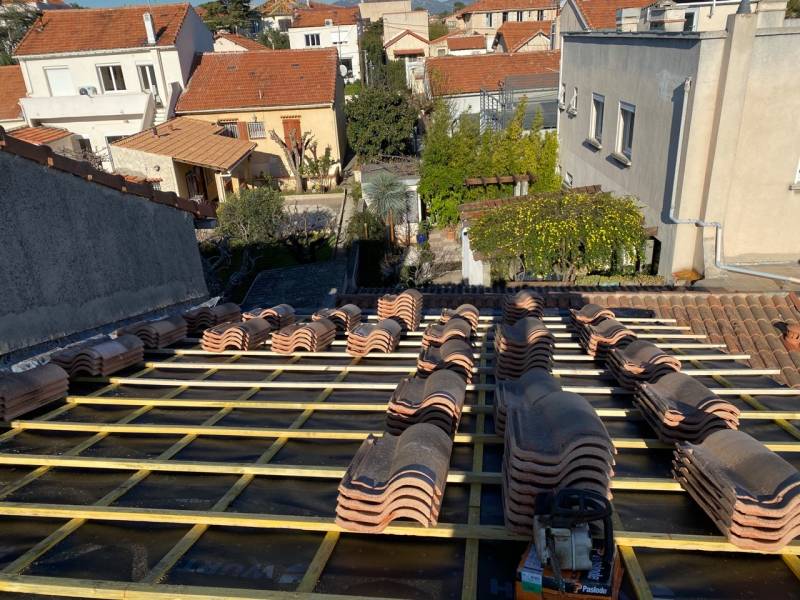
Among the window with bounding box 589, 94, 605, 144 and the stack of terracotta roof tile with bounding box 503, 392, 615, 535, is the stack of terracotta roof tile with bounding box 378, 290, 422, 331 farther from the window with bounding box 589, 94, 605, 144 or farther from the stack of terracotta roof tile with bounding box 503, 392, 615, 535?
the window with bounding box 589, 94, 605, 144

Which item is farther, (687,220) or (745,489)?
(687,220)

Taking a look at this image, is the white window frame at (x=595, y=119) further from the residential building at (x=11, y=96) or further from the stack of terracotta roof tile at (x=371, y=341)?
the residential building at (x=11, y=96)

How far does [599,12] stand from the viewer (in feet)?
82.9

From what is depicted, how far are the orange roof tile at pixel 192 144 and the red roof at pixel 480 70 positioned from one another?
12.3 m

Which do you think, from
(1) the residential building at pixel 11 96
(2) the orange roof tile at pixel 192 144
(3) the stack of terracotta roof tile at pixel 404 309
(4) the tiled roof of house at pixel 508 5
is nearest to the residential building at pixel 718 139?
(3) the stack of terracotta roof tile at pixel 404 309

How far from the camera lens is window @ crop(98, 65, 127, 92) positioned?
31609 mm

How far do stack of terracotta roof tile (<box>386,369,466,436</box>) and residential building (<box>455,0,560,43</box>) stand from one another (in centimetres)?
7077

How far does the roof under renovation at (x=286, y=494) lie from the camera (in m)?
3.16

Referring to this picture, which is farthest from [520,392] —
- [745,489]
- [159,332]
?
[159,332]

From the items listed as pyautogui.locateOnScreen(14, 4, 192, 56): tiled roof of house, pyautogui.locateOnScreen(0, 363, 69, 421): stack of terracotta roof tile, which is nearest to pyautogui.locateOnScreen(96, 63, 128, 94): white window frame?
pyautogui.locateOnScreen(14, 4, 192, 56): tiled roof of house

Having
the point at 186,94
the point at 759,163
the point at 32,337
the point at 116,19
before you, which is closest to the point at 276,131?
the point at 186,94

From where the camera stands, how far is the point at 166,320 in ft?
25.9

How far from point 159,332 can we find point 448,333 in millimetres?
3829

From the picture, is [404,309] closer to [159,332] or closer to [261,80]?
[159,332]
